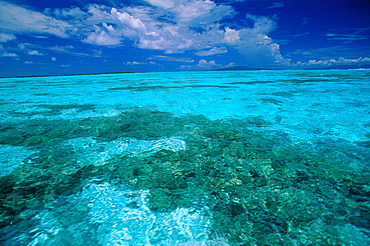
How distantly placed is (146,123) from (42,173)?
11.5ft

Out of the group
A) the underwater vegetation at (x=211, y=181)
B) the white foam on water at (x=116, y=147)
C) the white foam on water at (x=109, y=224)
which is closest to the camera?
the white foam on water at (x=109, y=224)

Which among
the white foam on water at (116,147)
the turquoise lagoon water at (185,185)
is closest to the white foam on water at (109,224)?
the turquoise lagoon water at (185,185)

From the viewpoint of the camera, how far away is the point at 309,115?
769 centimetres

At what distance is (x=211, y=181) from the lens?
333 cm

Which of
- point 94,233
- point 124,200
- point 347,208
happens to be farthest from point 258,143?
point 94,233

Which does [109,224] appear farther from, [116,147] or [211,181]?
[116,147]

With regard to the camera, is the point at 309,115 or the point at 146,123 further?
the point at 309,115

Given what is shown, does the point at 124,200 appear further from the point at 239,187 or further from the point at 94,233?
the point at 239,187

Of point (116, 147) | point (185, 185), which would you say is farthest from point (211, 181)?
point (116, 147)

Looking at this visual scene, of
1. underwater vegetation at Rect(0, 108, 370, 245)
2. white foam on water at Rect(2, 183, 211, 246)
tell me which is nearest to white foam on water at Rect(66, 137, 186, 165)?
underwater vegetation at Rect(0, 108, 370, 245)

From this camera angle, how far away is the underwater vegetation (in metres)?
2.36

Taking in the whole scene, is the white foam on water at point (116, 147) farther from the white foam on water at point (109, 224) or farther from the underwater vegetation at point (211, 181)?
the white foam on water at point (109, 224)

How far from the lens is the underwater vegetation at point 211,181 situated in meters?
2.36

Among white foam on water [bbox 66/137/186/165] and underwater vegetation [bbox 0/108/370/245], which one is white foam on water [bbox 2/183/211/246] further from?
white foam on water [bbox 66/137/186/165]
